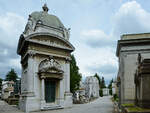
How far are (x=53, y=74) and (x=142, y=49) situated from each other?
35.8 feet

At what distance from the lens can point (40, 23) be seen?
19.5 meters

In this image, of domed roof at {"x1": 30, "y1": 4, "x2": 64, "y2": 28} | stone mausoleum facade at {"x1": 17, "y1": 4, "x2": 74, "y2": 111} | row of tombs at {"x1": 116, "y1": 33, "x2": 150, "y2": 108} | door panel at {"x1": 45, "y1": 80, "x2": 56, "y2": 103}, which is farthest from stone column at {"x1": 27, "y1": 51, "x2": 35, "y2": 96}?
row of tombs at {"x1": 116, "y1": 33, "x2": 150, "y2": 108}

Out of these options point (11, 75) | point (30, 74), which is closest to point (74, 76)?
point (30, 74)

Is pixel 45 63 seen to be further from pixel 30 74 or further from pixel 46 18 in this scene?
pixel 46 18

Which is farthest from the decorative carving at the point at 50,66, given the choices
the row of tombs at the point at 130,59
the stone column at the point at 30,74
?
the row of tombs at the point at 130,59

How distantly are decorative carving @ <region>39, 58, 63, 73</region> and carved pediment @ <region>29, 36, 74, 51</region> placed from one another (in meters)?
2.00

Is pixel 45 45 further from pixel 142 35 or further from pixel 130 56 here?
pixel 142 35

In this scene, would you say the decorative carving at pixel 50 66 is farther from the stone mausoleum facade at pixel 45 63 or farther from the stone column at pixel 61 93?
the stone column at pixel 61 93

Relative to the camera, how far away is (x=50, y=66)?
1872cm

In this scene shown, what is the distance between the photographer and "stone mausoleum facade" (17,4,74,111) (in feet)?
57.7

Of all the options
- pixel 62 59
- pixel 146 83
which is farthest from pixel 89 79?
pixel 146 83

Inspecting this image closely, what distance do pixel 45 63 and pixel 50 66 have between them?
0.78 metres

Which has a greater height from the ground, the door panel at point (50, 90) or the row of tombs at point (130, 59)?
the row of tombs at point (130, 59)

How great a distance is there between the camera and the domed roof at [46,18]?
803 inches
